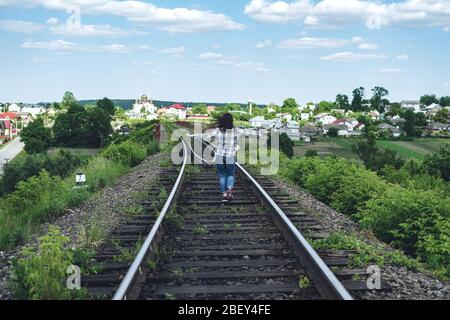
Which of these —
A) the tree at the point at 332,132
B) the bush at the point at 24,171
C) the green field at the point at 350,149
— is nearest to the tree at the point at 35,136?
the green field at the point at 350,149

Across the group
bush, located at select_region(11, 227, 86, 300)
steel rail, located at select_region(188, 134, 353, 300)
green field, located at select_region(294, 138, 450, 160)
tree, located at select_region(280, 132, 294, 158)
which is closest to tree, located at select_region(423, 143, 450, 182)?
tree, located at select_region(280, 132, 294, 158)

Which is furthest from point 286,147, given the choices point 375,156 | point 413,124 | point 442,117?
point 442,117

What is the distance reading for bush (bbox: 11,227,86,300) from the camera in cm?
473

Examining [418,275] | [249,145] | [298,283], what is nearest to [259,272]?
[298,283]

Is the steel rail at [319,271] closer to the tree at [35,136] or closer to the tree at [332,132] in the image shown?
the tree at [35,136]

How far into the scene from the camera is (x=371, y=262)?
6.02m

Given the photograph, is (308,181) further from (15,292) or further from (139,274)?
(15,292)

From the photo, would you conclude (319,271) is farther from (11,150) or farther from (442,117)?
(442,117)

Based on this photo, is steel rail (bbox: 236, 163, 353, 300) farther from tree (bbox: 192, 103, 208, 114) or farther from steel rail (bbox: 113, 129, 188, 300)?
tree (bbox: 192, 103, 208, 114)

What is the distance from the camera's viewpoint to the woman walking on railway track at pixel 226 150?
9102 millimetres

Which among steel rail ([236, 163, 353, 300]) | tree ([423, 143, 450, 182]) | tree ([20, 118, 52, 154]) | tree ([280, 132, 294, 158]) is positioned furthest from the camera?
tree ([20, 118, 52, 154])

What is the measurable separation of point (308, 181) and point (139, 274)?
299 inches

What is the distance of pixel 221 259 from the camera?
595 centimetres

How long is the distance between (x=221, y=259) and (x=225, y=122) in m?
3.55
